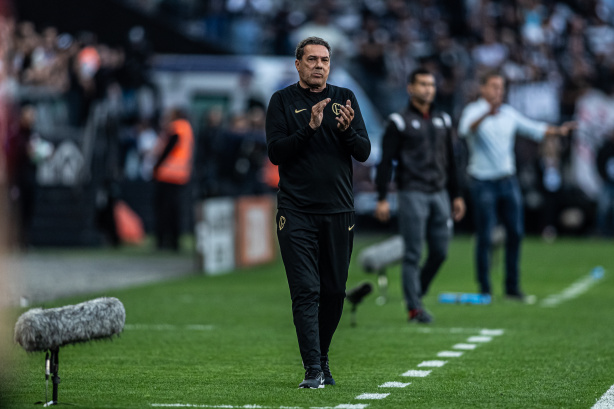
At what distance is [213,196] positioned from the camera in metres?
22.5

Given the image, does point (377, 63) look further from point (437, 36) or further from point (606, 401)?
point (606, 401)

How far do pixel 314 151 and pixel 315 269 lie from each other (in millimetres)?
704

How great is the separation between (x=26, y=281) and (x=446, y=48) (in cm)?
1499

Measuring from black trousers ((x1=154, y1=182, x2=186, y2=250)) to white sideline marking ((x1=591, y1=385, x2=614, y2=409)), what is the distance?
1466cm

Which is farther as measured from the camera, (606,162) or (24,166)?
(606,162)

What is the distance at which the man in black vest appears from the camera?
1147 cm

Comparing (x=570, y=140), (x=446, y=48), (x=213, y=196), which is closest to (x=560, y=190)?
(x=570, y=140)

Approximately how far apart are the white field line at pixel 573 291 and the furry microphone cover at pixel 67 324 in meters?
7.31

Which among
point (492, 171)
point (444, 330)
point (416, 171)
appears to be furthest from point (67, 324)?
point (492, 171)

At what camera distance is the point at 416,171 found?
1149 centimetres

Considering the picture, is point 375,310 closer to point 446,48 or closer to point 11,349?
point 11,349

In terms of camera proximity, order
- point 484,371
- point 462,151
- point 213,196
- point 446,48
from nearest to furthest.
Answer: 1. point 484,371
2. point 213,196
3. point 462,151
4. point 446,48

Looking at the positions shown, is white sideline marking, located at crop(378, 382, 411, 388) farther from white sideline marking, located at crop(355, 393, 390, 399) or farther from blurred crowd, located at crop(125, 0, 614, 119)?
blurred crowd, located at crop(125, 0, 614, 119)

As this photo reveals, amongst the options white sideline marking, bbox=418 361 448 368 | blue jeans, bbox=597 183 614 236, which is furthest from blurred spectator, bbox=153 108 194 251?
white sideline marking, bbox=418 361 448 368
